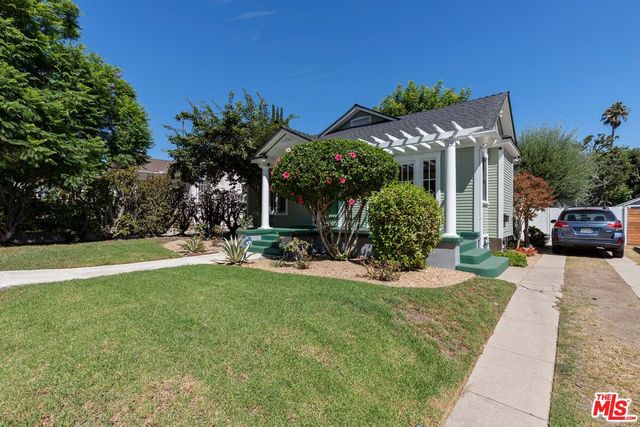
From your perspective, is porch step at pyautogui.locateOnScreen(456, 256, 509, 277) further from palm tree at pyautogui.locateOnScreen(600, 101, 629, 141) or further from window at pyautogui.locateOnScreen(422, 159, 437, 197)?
palm tree at pyautogui.locateOnScreen(600, 101, 629, 141)

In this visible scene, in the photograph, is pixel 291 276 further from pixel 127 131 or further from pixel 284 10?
pixel 127 131

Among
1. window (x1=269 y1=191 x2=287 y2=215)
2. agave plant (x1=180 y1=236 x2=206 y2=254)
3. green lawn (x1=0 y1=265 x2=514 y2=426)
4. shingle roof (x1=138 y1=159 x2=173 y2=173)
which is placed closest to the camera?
green lawn (x1=0 y1=265 x2=514 y2=426)

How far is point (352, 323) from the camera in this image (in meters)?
3.54

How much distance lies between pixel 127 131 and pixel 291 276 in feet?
47.5

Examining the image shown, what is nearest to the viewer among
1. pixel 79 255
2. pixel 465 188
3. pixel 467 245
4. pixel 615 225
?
pixel 467 245

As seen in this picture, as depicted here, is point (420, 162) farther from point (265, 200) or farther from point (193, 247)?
point (193, 247)

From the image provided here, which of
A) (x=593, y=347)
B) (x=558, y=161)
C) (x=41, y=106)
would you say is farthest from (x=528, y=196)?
(x=41, y=106)

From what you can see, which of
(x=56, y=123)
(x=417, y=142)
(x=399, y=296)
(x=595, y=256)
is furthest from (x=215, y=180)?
(x=595, y=256)

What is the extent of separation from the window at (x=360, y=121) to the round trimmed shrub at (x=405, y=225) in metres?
8.16

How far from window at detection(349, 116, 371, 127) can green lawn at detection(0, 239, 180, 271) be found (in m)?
9.76

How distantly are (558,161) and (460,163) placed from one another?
9.10 meters

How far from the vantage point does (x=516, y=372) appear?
10.3 ft

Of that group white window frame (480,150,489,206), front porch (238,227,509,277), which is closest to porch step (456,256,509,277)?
front porch (238,227,509,277)

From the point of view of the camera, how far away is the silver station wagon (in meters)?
10.2
